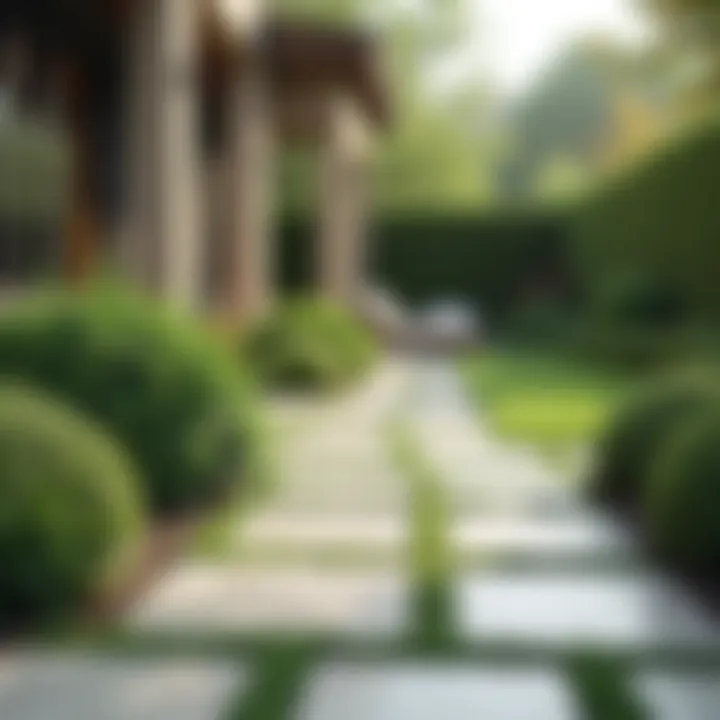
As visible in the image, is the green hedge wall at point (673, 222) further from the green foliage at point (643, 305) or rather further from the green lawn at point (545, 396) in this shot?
the green lawn at point (545, 396)

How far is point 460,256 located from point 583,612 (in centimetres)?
2237

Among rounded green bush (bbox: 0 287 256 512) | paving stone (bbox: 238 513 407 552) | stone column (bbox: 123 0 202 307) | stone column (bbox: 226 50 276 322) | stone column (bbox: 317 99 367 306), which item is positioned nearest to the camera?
paving stone (bbox: 238 513 407 552)

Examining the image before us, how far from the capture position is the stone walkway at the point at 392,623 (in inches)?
137

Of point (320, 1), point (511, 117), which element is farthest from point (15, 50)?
point (511, 117)

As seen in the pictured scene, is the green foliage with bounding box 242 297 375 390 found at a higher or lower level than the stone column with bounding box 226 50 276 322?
lower

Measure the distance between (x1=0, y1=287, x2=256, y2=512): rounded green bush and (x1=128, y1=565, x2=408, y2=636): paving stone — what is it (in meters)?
0.96

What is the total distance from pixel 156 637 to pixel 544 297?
22.2 metres

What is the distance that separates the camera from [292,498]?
657 centimetres

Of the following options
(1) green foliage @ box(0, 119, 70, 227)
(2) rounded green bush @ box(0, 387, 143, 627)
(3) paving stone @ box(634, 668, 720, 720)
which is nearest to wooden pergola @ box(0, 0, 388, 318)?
(1) green foliage @ box(0, 119, 70, 227)

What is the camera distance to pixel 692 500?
4766mm

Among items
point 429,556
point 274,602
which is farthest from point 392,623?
point 429,556

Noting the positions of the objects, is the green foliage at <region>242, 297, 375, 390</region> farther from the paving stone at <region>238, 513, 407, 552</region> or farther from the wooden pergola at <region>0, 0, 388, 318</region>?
the paving stone at <region>238, 513, 407, 552</region>

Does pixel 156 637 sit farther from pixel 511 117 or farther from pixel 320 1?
pixel 511 117

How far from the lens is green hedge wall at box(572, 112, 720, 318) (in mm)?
16734
